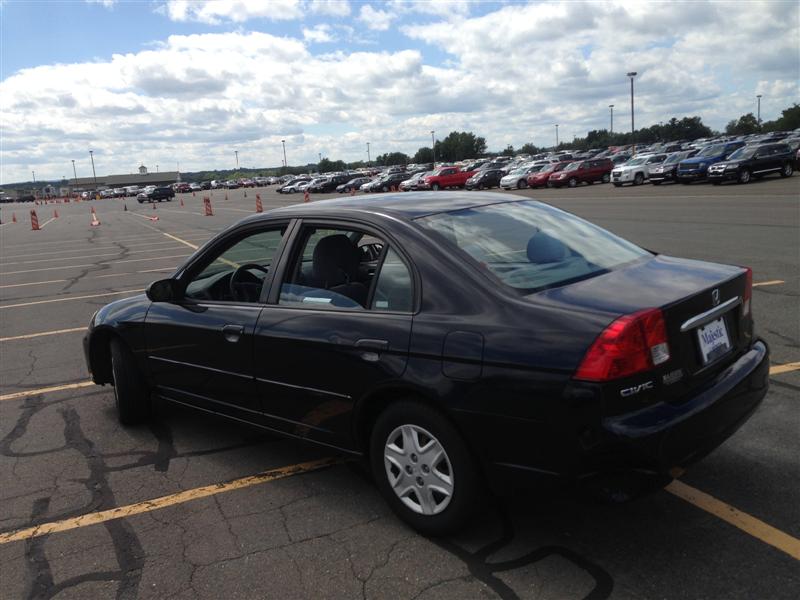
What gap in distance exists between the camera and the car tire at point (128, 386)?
473cm

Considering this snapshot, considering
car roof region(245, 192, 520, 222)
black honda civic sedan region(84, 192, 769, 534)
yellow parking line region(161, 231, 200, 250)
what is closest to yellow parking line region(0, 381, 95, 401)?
black honda civic sedan region(84, 192, 769, 534)

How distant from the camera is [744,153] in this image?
29.3m

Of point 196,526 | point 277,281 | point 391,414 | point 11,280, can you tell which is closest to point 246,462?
point 196,526

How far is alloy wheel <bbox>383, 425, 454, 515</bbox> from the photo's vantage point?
2998 millimetres

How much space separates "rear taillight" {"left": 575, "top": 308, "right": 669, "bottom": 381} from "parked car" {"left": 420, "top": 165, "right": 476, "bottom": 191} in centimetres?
4492

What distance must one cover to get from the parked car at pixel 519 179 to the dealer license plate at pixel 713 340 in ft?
132

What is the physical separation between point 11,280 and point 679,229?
45.7 ft

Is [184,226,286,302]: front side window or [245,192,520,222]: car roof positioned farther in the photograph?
[184,226,286,302]: front side window

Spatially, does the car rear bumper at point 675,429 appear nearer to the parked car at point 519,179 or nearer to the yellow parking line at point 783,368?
the yellow parking line at point 783,368

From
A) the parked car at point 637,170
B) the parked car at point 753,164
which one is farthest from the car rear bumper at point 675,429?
the parked car at point 637,170

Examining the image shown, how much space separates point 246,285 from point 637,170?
34507 millimetres

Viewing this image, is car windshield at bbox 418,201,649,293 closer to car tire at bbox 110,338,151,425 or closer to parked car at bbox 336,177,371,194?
car tire at bbox 110,338,151,425

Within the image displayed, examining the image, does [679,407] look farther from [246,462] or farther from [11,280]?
[11,280]

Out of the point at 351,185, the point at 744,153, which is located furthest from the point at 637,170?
the point at 351,185
